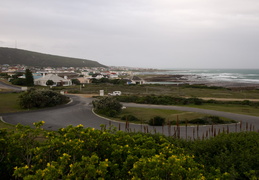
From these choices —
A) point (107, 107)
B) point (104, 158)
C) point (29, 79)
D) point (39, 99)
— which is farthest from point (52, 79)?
point (104, 158)

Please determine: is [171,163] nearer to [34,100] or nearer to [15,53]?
[34,100]

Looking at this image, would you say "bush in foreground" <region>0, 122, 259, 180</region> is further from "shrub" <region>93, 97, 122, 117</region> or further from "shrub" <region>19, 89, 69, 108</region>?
"shrub" <region>19, 89, 69, 108</region>

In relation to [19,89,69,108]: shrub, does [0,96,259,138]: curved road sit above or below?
below

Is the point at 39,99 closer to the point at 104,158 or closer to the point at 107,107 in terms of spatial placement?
the point at 107,107

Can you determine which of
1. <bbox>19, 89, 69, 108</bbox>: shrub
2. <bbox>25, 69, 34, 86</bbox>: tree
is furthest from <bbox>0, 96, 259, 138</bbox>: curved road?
<bbox>25, 69, 34, 86</bbox>: tree

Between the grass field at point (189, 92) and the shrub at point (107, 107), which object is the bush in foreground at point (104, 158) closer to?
the shrub at point (107, 107)

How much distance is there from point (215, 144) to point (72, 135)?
601 cm

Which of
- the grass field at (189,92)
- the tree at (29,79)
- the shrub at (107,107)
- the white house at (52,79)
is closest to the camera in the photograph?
the shrub at (107,107)

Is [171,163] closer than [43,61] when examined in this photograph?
Yes

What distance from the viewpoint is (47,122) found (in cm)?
1952

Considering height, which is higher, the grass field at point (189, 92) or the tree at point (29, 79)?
the tree at point (29, 79)

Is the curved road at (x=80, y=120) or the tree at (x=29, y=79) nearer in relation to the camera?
the curved road at (x=80, y=120)

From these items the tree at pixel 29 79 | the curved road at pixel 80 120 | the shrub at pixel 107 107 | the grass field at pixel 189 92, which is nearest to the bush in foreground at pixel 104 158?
the curved road at pixel 80 120

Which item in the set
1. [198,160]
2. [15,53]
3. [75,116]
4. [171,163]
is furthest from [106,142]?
[15,53]
